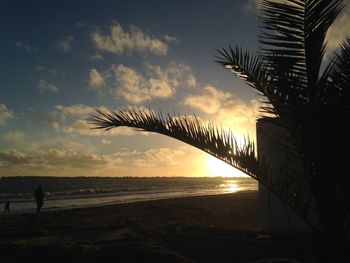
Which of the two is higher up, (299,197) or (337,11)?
(337,11)

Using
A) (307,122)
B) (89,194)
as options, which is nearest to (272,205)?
(307,122)

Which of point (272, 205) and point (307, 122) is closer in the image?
point (307, 122)

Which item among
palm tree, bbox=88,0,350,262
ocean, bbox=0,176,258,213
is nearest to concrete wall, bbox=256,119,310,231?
palm tree, bbox=88,0,350,262

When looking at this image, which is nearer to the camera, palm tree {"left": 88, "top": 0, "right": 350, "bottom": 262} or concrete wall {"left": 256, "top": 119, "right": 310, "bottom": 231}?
palm tree {"left": 88, "top": 0, "right": 350, "bottom": 262}

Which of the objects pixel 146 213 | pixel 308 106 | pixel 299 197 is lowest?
pixel 146 213

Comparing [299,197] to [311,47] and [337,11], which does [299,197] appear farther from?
[337,11]

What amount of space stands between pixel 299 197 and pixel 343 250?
0.74 meters

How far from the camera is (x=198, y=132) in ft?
16.5

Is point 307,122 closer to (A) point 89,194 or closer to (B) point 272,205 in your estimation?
(B) point 272,205

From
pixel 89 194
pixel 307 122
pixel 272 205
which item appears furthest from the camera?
pixel 89 194

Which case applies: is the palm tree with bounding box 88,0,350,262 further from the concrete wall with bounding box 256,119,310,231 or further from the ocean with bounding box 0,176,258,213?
the ocean with bounding box 0,176,258,213

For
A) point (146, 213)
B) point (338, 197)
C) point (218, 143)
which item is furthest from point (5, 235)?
point (338, 197)

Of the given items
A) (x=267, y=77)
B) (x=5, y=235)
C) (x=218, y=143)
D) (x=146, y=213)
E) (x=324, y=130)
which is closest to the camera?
(x=324, y=130)

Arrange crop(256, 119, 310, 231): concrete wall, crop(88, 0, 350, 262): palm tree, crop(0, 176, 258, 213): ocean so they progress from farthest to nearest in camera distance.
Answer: crop(0, 176, 258, 213): ocean
crop(256, 119, 310, 231): concrete wall
crop(88, 0, 350, 262): palm tree
